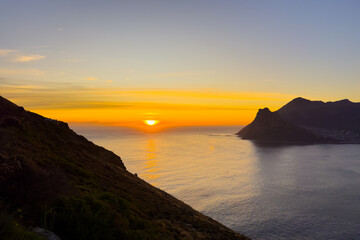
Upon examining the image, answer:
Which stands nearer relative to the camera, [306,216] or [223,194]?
[306,216]

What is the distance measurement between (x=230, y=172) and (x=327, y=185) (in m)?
44.7

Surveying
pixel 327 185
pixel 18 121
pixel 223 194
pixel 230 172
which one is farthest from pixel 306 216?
pixel 18 121

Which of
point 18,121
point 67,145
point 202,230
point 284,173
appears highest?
point 18,121

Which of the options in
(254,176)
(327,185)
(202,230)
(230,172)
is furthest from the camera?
(230,172)

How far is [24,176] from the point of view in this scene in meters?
13.3

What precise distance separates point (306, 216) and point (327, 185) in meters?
41.6

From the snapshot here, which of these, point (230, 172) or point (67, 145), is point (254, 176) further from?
point (67, 145)

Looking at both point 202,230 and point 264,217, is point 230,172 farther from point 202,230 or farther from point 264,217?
point 202,230

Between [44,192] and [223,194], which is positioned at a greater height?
[44,192]

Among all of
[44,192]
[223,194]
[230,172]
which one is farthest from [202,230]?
[230,172]

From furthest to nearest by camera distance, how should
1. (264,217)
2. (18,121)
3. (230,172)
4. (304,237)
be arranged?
(230,172) → (264,217) → (304,237) → (18,121)

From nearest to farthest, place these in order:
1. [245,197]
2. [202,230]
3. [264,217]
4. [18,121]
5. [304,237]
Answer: [202,230], [18,121], [304,237], [264,217], [245,197]

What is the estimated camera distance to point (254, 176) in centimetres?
11912

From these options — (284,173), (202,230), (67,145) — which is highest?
(67,145)
